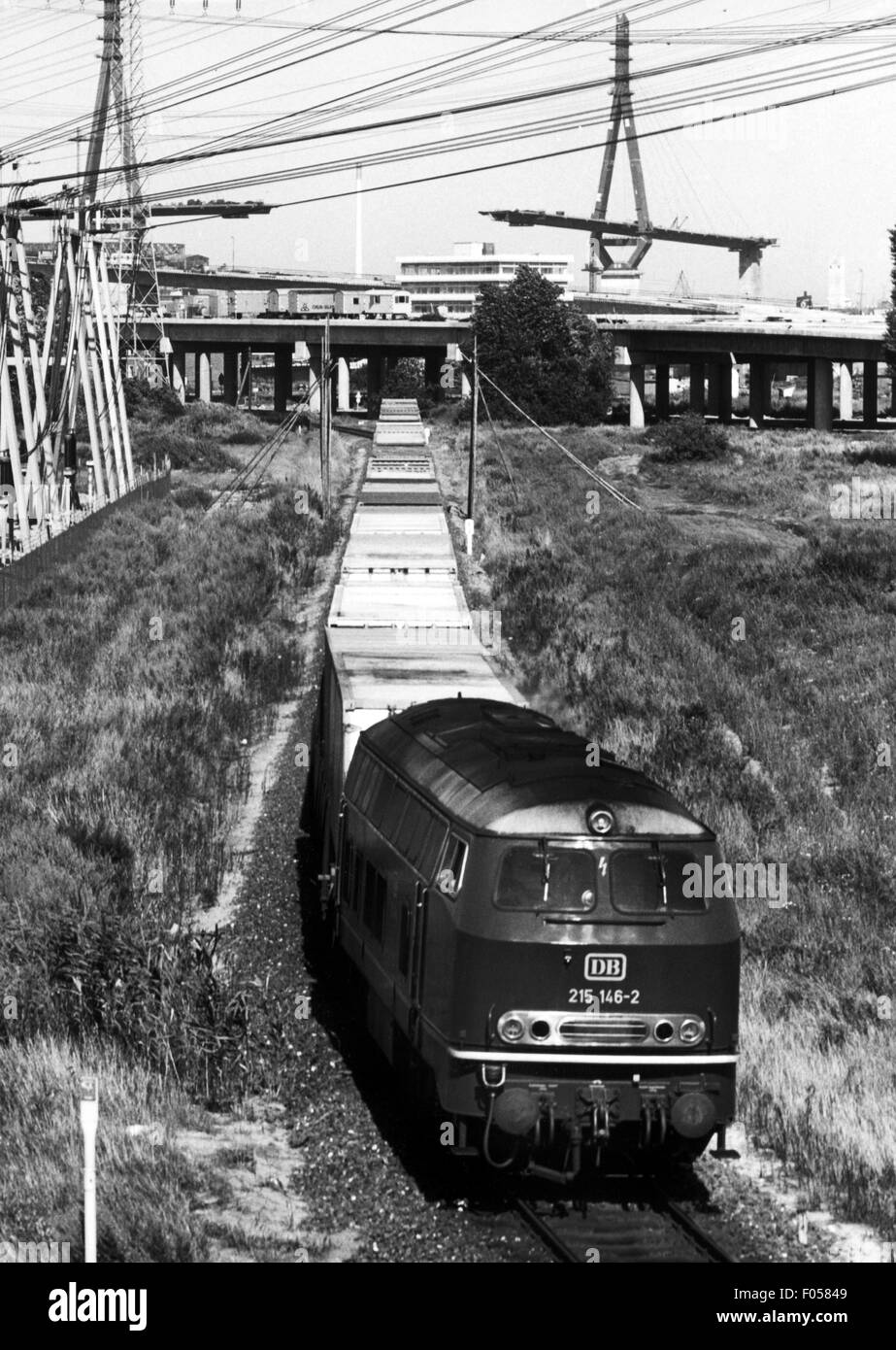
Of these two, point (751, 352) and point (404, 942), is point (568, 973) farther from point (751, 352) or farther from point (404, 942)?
point (751, 352)

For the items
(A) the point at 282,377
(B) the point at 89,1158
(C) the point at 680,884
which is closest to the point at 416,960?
(C) the point at 680,884

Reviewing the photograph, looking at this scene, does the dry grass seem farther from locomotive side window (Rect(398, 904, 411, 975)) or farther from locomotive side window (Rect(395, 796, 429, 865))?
locomotive side window (Rect(395, 796, 429, 865))

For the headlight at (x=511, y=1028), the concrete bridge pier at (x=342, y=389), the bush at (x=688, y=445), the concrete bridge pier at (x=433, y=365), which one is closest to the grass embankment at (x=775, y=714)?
the headlight at (x=511, y=1028)

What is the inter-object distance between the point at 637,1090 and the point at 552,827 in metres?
1.82

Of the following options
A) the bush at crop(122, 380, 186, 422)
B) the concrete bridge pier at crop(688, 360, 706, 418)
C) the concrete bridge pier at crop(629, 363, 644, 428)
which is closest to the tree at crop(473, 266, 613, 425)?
the concrete bridge pier at crop(629, 363, 644, 428)

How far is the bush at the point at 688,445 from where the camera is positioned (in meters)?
74.8

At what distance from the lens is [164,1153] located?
11.5m

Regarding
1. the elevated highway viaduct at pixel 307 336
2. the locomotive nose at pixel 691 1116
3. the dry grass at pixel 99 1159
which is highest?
the elevated highway viaduct at pixel 307 336

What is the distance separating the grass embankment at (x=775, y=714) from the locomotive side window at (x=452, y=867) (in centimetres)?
328

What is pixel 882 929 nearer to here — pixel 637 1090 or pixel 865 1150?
pixel 865 1150

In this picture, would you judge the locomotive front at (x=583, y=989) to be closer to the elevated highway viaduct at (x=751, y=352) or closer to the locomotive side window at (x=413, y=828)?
the locomotive side window at (x=413, y=828)

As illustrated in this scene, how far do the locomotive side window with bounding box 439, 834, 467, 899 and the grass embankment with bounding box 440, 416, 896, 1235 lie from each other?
3278 mm

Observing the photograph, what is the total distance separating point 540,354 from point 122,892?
85929 millimetres
